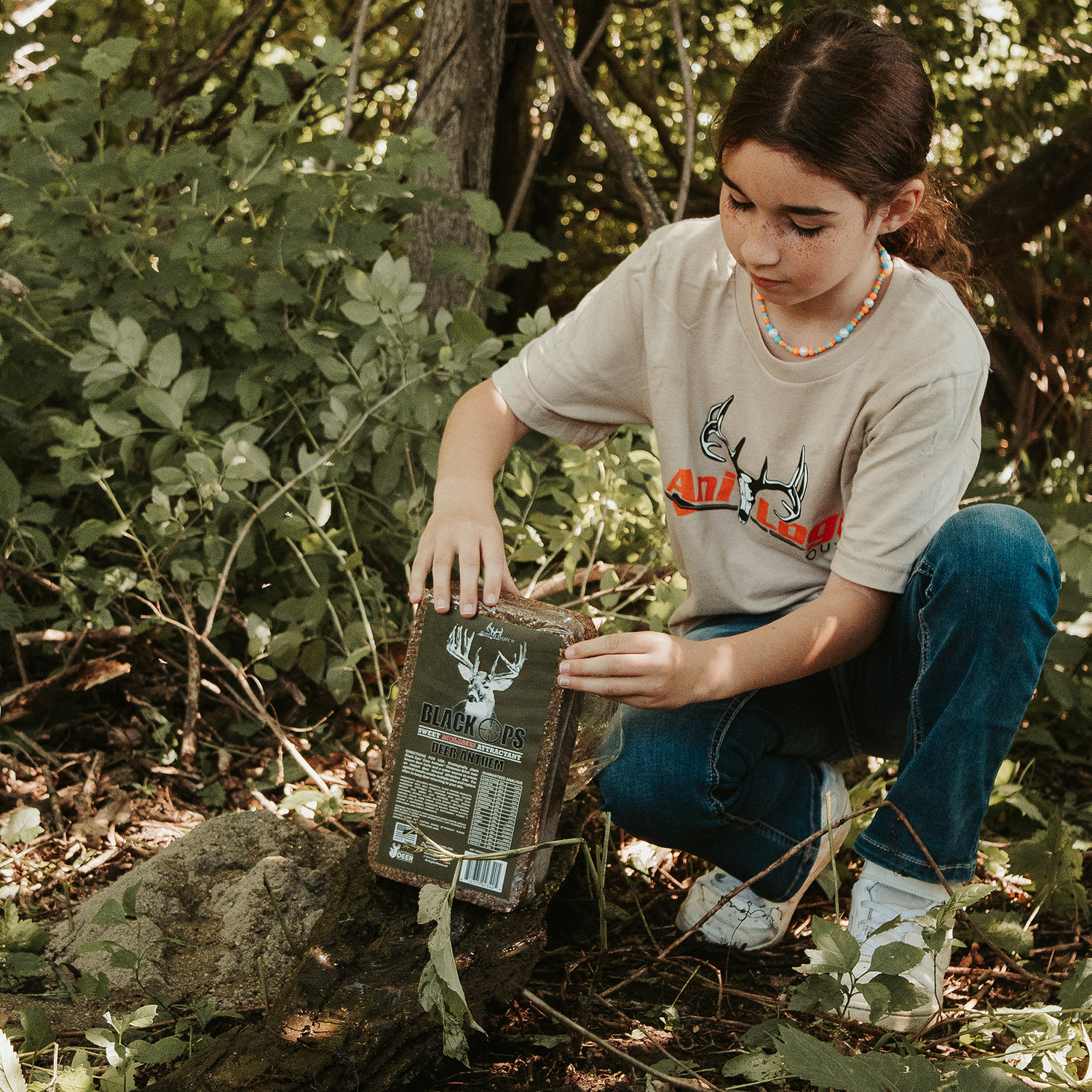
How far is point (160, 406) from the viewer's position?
5.94 ft

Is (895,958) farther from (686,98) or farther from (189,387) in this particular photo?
(686,98)

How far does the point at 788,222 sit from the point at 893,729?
2.62 feet

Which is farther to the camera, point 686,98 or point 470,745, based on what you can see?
point 686,98

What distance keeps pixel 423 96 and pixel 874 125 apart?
4.96 feet

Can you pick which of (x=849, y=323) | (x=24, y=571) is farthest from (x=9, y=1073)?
(x=849, y=323)

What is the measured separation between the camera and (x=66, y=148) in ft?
6.66

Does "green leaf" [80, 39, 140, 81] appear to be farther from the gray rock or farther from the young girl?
the gray rock

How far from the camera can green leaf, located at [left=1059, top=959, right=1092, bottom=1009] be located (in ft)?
3.98

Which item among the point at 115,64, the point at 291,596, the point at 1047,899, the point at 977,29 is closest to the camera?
the point at 1047,899

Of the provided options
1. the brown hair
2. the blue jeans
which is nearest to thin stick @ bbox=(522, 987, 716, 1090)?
the blue jeans

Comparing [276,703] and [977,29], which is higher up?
[977,29]

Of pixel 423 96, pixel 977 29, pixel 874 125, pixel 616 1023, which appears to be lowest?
pixel 616 1023

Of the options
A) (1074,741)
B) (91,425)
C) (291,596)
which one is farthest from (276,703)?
(1074,741)

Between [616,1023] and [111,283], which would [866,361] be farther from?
[111,283]
